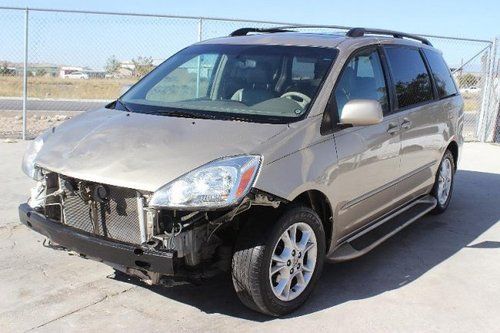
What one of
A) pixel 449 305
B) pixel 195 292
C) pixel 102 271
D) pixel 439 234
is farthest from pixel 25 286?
pixel 439 234

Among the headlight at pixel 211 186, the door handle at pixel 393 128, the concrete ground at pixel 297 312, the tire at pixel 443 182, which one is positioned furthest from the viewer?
the tire at pixel 443 182

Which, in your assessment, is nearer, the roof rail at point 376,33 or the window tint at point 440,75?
the roof rail at point 376,33

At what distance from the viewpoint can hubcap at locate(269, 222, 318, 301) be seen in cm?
362

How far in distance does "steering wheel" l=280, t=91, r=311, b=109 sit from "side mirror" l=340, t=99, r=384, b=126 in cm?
27

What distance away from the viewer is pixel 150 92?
15.4 feet

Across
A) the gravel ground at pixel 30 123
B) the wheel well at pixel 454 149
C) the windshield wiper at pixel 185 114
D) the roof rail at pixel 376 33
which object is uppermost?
the roof rail at pixel 376 33

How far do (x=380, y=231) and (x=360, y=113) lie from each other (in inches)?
51.3

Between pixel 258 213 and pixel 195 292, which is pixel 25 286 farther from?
pixel 258 213

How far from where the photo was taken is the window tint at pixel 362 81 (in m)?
4.26

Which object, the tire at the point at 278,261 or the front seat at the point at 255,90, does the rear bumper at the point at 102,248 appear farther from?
the front seat at the point at 255,90

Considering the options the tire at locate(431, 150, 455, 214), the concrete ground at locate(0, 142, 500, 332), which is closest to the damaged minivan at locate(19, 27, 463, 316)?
the concrete ground at locate(0, 142, 500, 332)

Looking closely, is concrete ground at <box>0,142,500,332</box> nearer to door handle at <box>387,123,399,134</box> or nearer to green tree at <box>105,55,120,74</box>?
door handle at <box>387,123,399,134</box>

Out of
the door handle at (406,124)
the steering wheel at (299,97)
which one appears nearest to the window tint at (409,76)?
the door handle at (406,124)

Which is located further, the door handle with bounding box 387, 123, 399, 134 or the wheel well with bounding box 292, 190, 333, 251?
the door handle with bounding box 387, 123, 399, 134
